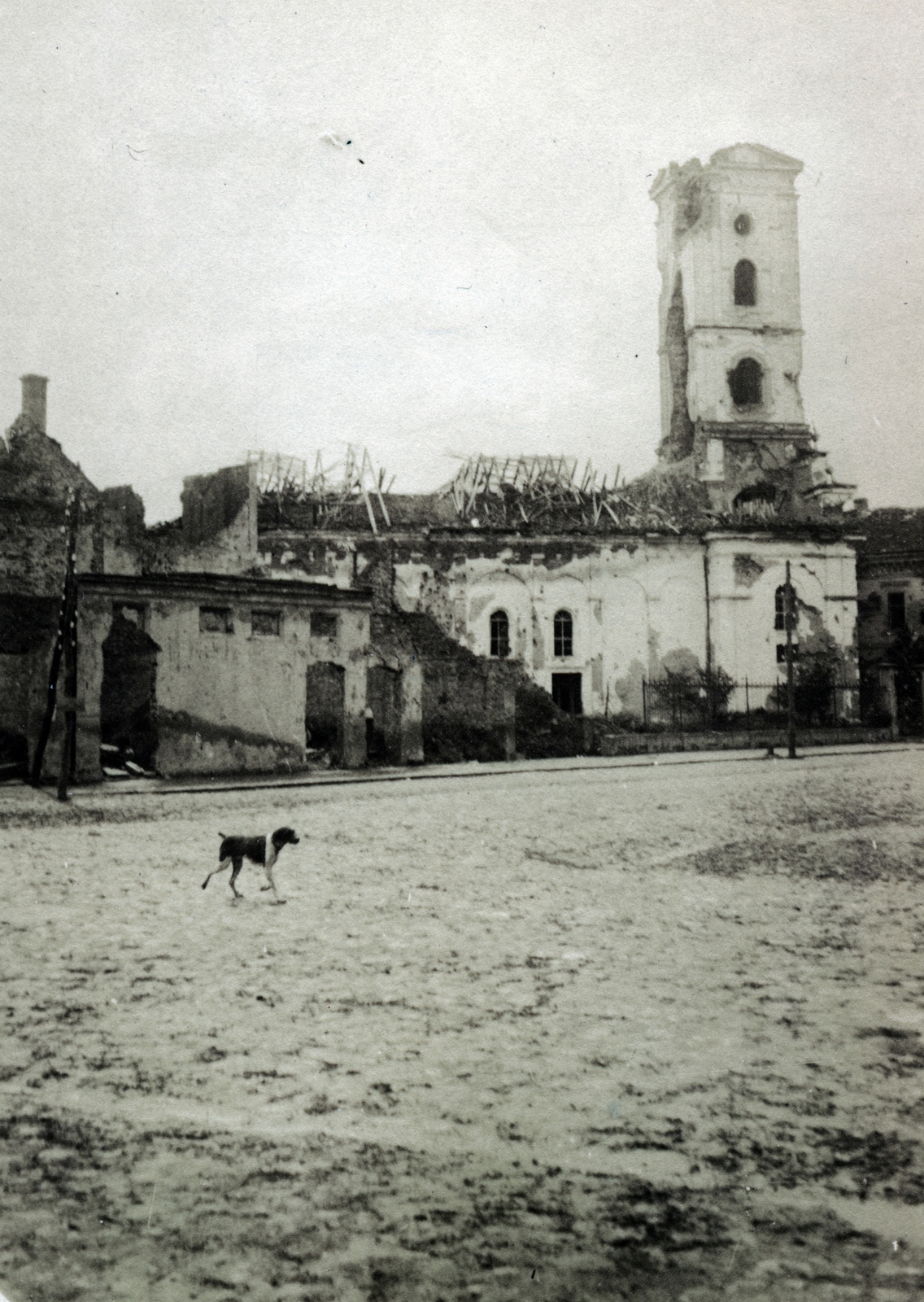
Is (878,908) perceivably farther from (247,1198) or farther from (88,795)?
(88,795)

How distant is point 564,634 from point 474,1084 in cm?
2047

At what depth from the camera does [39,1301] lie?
93.1 inches

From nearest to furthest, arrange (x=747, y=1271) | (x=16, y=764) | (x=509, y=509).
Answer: (x=747, y=1271) < (x=16, y=764) < (x=509, y=509)

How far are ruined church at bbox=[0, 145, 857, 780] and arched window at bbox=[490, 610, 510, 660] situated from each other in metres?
0.05

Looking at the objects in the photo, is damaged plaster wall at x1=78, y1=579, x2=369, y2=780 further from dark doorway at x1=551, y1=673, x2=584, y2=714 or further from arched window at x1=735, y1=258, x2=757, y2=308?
dark doorway at x1=551, y1=673, x2=584, y2=714

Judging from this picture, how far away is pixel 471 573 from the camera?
22.9 meters

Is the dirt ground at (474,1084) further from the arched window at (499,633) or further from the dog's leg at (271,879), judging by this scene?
the arched window at (499,633)

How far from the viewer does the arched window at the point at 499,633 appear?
2311 centimetres

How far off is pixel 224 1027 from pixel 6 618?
967 centimetres

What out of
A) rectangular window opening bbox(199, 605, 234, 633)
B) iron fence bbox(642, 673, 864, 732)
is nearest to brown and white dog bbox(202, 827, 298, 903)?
rectangular window opening bbox(199, 605, 234, 633)

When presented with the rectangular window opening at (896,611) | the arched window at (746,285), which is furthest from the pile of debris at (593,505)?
Answer: the arched window at (746,285)

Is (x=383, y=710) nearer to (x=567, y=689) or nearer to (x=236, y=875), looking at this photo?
(x=567, y=689)

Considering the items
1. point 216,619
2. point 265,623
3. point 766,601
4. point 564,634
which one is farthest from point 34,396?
point 766,601

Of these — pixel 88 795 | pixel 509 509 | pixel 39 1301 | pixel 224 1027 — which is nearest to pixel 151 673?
pixel 88 795
